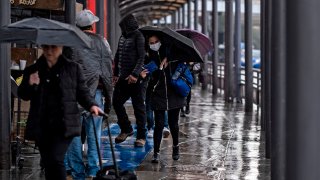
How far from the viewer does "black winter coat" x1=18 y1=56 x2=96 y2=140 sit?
593cm

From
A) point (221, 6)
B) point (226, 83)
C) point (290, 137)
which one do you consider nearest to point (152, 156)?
point (290, 137)

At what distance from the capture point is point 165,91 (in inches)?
358

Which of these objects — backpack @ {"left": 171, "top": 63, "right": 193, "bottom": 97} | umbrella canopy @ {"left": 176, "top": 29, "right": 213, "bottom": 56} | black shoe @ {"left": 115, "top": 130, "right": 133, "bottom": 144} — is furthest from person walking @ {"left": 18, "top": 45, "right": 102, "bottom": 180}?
umbrella canopy @ {"left": 176, "top": 29, "right": 213, "bottom": 56}

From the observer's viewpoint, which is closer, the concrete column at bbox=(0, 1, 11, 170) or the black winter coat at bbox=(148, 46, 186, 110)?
the concrete column at bbox=(0, 1, 11, 170)

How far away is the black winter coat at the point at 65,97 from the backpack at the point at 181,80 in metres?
3.01

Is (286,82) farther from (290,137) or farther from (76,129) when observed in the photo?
(76,129)

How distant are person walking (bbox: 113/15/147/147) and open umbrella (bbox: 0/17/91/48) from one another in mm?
3451

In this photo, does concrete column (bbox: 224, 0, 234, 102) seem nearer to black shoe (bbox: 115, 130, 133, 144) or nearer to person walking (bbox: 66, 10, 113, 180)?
black shoe (bbox: 115, 130, 133, 144)

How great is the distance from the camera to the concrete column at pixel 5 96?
812 cm

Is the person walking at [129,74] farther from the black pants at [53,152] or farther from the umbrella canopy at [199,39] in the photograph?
the black pants at [53,152]

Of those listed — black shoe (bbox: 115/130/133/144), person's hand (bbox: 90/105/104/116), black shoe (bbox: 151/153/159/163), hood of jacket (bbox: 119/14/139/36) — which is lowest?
black shoe (bbox: 151/153/159/163)

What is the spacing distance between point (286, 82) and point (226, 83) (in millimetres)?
16206

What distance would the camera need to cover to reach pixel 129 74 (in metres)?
9.82

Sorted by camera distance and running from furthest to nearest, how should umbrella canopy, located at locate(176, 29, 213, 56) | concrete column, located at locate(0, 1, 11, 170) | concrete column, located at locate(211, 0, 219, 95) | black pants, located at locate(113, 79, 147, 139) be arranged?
concrete column, located at locate(211, 0, 219, 95) → umbrella canopy, located at locate(176, 29, 213, 56) → black pants, located at locate(113, 79, 147, 139) → concrete column, located at locate(0, 1, 11, 170)
